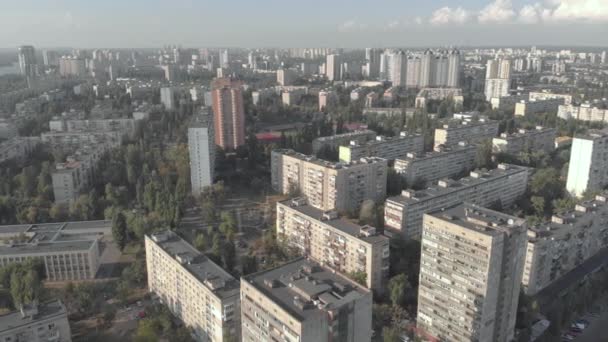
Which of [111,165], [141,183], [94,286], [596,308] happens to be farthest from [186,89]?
[596,308]

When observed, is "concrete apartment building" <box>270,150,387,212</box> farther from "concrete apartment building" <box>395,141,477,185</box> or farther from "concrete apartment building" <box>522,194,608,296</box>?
"concrete apartment building" <box>522,194,608,296</box>

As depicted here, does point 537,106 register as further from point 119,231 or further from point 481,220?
point 119,231

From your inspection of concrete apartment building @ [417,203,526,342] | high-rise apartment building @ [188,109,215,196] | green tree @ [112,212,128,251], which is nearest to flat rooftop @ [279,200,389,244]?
concrete apartment building @ [417,203,526,342]

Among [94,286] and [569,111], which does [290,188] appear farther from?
[569,111]

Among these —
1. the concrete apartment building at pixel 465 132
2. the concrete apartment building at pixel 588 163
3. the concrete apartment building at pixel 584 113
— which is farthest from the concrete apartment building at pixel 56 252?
the concrete apartment building at pixel 584 113

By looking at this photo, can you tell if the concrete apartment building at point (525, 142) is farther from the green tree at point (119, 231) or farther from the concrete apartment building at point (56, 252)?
the concrete apartment building at point (56, 252)
